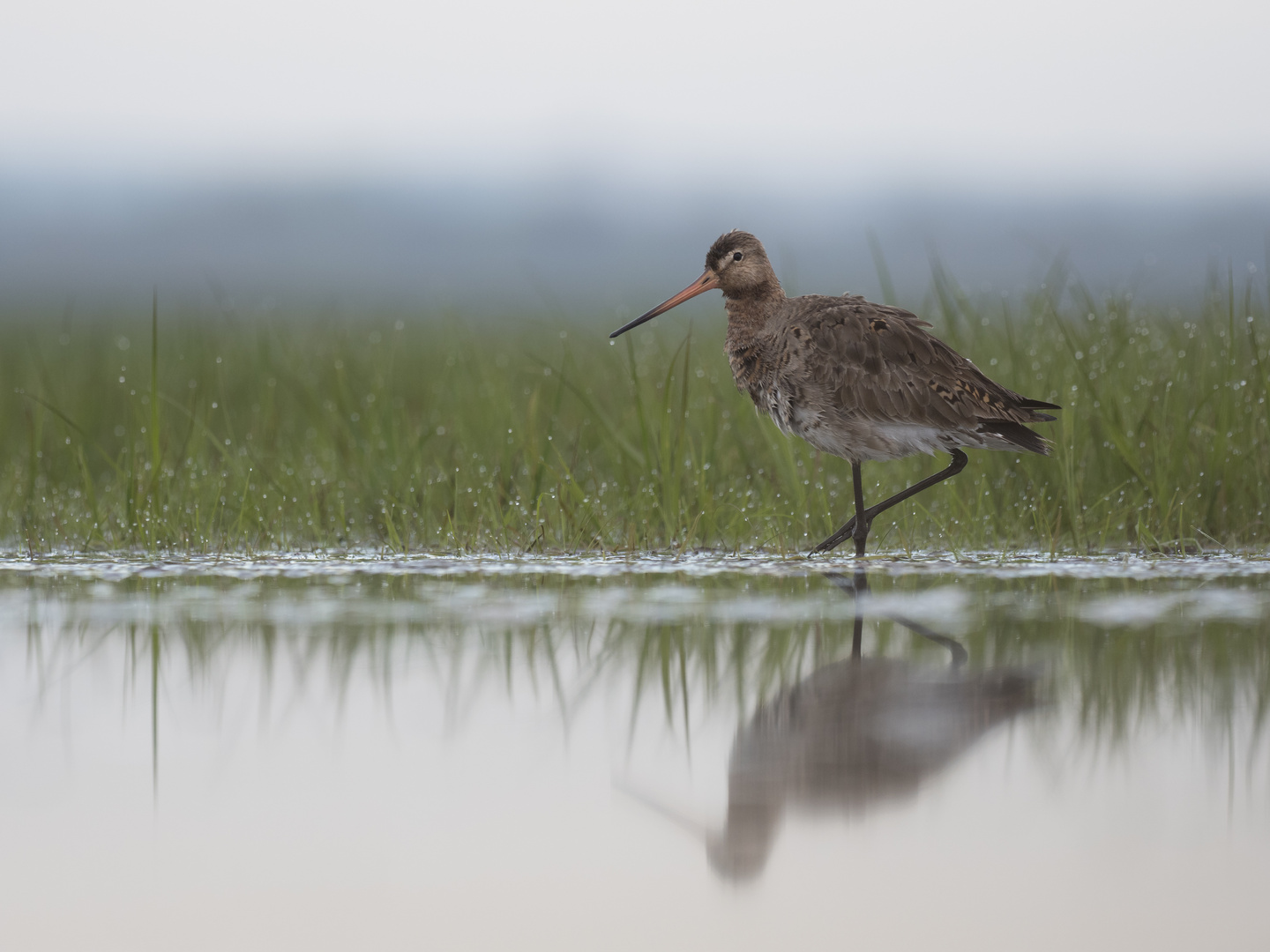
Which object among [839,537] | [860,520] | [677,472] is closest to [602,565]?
[677,472]

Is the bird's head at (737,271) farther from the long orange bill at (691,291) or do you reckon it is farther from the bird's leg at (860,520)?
the bird's leg at (860,520)

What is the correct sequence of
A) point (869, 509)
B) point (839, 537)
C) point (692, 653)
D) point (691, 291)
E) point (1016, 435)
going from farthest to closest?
point (691, 291), point (869, 509), point (839, 537), point (1016, 435), point (692, 653)

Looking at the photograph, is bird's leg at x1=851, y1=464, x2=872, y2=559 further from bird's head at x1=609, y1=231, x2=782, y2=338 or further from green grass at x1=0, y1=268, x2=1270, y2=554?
bird's head at x1=609, y1=231, x2=782, y2=338

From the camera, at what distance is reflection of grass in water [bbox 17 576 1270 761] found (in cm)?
392

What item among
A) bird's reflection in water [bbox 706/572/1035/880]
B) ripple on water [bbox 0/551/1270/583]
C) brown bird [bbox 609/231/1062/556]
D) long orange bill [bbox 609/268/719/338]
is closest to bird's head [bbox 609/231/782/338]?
long orange bill [bbox 609/268/719/338]

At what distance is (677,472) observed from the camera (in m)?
6.83

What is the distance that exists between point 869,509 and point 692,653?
266cm

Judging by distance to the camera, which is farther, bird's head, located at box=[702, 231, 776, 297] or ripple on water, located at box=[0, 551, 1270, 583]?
bird's head, located at box=[702, 231, 776, 297]

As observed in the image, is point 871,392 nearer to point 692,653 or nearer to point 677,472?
point 677,472

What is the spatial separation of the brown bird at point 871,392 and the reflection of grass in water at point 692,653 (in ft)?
4.35

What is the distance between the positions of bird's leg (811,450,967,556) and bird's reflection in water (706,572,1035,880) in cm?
219

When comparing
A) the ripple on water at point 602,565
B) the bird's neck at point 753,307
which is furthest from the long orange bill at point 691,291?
the ripple on water at point 602,565

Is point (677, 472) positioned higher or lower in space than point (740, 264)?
lower

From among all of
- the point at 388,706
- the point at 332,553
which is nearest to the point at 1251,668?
the point at 388,706
